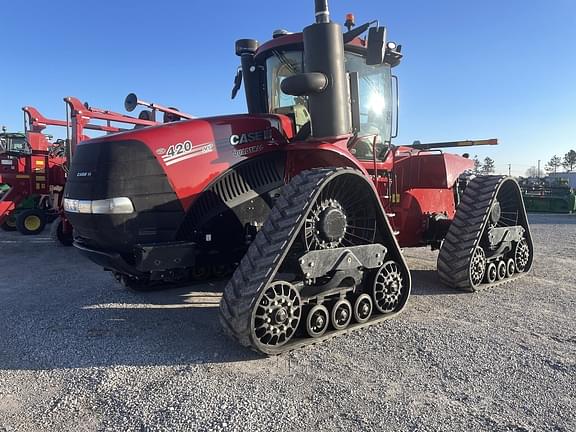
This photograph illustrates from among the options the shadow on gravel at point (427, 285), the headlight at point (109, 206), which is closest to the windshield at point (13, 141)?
the headlight at point (109, 206)

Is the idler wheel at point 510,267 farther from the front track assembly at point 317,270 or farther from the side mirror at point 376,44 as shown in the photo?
the side mirror at point 376,44

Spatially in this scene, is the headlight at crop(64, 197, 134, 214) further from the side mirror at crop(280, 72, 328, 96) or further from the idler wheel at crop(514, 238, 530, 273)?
the idler wheel at crop(514, 238, 530, 273)

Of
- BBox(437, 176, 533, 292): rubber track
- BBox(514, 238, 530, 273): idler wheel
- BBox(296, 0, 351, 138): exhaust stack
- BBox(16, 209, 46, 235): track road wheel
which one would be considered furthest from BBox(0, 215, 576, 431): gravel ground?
BBox(16, 209, 46, 235): track road wheel

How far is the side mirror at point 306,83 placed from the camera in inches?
163

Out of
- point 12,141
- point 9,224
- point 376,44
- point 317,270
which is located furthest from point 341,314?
point 12,141

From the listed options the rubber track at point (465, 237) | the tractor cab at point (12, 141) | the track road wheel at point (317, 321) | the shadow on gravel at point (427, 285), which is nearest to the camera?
the track road wheel at point (317, 321)

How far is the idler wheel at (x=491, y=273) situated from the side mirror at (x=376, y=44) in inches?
117

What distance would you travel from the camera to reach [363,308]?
4.22 metres

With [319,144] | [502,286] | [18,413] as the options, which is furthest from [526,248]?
[18,413]

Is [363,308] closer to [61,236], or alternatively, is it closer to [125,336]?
[125,336]

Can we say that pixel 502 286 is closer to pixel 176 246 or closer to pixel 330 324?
pixel 330 324

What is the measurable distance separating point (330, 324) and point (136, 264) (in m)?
1.70

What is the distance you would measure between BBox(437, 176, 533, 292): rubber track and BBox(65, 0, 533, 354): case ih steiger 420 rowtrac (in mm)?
19

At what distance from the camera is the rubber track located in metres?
5.31
